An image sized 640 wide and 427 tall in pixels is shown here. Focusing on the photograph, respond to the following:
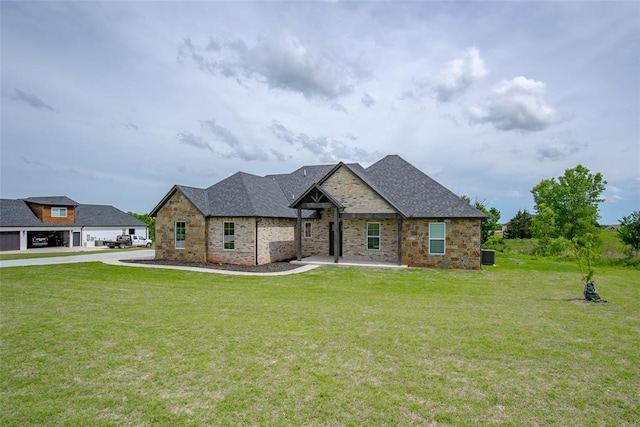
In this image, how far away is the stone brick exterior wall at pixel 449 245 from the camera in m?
19.8

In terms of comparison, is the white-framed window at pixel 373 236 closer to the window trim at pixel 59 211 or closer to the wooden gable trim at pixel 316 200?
the wooden gable trim at pixel 316 200

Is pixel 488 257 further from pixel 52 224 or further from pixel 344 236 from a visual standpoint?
pixel 52 224

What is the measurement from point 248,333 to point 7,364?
Answer: 4.27 meters

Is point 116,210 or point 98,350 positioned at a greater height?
point 116,210

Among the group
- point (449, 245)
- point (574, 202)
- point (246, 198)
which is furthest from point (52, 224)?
point (574, 202)

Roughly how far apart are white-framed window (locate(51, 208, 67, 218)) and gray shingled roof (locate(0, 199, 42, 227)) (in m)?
1.52

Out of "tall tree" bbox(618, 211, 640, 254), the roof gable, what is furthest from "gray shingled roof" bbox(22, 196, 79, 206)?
"tall tree" bbox(618, 211, 640, 254)

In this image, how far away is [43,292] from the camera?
12750mm

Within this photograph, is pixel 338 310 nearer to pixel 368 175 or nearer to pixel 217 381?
pixel 217 381

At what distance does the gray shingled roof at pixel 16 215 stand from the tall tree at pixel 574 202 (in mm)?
55394

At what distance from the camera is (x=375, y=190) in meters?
21.5

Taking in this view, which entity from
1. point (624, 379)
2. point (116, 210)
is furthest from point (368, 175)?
point (116, 210)

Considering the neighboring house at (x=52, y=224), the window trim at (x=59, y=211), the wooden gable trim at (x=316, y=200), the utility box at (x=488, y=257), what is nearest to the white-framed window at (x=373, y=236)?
the wooden gable trim at (x=316, y=200)

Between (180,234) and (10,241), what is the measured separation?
78.6ft
